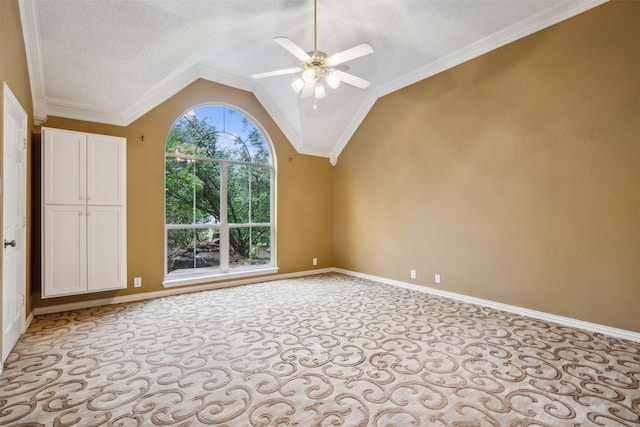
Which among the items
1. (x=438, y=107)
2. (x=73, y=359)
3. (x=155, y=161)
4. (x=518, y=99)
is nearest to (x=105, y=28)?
(x=155, y=161)

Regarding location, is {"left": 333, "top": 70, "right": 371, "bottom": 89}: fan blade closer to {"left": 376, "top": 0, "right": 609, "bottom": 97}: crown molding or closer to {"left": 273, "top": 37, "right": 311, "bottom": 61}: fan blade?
{"left": 273, "top": 37, "right": 311, "bottom": 61}: fan blade

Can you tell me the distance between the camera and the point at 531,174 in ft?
12.4

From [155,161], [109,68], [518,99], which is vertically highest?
[109,68]

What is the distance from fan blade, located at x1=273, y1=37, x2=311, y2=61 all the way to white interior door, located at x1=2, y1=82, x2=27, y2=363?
2244mm

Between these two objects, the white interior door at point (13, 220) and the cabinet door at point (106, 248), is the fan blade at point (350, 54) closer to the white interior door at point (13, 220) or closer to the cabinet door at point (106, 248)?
the white interior door at point (13, 220)

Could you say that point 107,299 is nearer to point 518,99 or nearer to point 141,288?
point 141,288

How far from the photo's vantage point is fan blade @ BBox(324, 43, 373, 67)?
9.45 ft

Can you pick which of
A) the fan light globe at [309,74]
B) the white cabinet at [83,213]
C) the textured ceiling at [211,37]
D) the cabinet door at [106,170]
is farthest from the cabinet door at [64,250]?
the fan light globe at [309,74]

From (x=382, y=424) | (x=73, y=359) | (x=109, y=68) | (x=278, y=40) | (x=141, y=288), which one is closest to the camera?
(x=382, y=424)

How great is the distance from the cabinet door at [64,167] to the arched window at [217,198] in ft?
3.88

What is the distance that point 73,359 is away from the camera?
2.63 m

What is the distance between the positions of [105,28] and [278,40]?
6.51 ft

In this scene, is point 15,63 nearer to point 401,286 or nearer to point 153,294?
point 153,294

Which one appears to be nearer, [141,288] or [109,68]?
[109,68]
